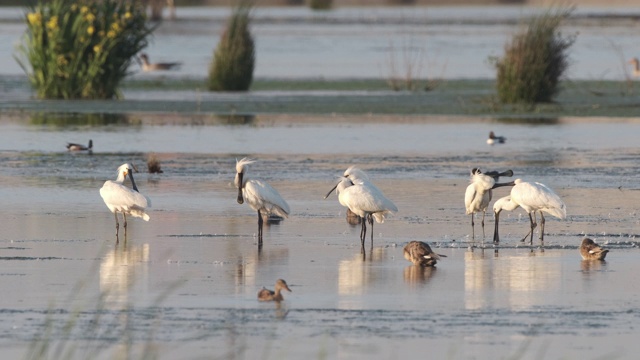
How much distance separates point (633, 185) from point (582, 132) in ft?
24.7

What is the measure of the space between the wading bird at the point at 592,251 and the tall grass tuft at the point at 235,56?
2241cm

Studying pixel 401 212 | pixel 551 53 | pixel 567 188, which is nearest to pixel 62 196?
pixel 401 212

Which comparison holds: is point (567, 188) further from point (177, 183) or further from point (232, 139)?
point (232, 139)

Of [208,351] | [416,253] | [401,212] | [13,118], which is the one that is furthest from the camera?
[13,118]

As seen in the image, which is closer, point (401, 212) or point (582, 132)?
point (401, 212)

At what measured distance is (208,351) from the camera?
9172mm

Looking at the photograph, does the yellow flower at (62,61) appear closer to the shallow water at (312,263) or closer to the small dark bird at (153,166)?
the shallow water at (312,263)

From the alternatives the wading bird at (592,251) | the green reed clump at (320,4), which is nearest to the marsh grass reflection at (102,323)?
the wading bird at (592,251)

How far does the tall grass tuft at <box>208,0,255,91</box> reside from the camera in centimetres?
3438

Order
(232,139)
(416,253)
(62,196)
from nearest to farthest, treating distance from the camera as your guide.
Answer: (416,253)
(62,196)
(232,139)

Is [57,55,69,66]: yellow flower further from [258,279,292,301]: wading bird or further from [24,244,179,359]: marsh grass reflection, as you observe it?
[258,279,292,301]: wading bird

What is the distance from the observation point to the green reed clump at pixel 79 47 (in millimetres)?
31578

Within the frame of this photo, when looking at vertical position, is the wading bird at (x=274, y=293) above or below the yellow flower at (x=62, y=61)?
below

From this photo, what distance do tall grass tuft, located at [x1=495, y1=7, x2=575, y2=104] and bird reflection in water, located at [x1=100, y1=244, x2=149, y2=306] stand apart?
1738cm
